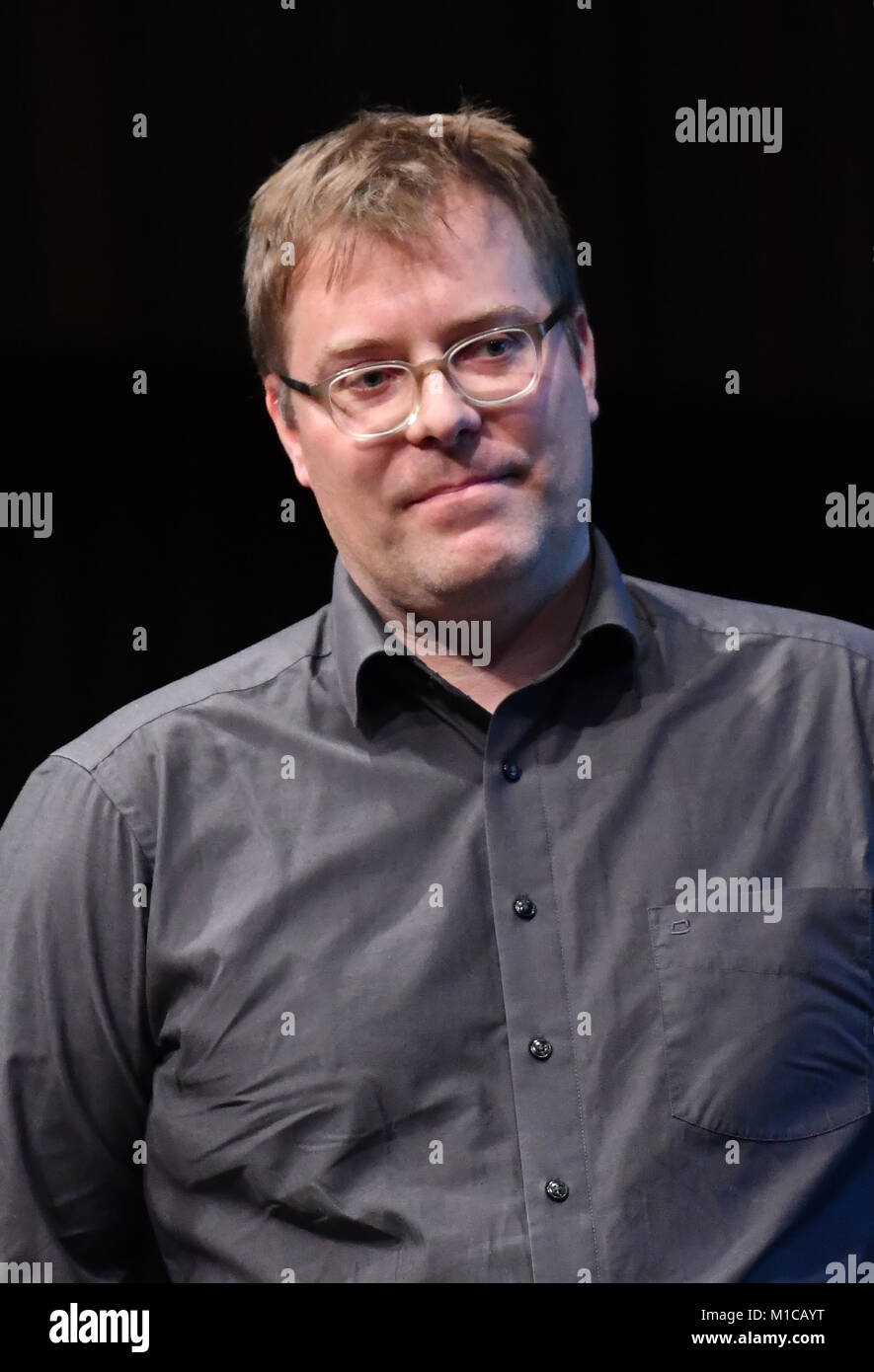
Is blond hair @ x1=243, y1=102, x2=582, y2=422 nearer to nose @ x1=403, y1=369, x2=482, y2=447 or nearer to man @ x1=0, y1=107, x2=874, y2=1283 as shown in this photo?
man @ x1=0, y1=107, x2=874, y2=1283

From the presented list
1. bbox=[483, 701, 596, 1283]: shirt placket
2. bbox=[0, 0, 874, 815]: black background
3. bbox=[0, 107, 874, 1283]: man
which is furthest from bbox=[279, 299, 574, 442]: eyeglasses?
bbox=[0, 0, 874, 815]: black background

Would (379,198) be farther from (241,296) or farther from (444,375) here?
(241,296)

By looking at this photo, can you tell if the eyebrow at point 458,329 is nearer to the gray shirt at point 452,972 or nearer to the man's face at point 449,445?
the man's face at point 449,445

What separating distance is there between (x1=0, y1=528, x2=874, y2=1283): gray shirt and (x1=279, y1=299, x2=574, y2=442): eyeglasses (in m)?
0.23

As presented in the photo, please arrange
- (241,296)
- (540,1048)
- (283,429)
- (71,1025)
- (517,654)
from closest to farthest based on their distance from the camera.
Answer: (540,1048), (71,1025), (517,654), (283,429), (241,296)

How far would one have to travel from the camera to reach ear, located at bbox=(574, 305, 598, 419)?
189 cm

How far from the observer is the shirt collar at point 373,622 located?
5.86ft

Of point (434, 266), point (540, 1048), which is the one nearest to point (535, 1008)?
point (540, 1048)

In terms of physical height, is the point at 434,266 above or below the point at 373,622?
above

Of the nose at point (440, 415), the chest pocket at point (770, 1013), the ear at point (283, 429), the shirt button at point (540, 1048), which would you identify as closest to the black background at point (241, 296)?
the ear at point (283, 429)

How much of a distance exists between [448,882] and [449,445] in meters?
0.46

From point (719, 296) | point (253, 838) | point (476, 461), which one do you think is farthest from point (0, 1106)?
point (719, 296)

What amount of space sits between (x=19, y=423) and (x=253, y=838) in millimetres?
750

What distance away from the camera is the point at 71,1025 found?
1725mm
